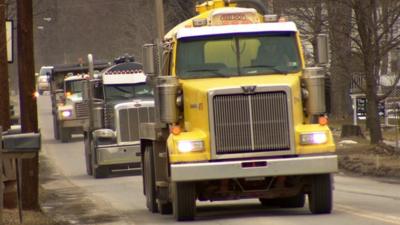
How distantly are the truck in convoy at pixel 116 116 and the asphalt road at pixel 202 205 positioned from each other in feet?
1.82

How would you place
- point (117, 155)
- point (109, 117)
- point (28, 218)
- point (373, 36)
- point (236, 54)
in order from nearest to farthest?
point (236, 54) < point (28, 218) < point (117, 155) < point (109, 117) < point (373, 36)

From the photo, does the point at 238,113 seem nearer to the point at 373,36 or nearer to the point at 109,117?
the point at 109,117

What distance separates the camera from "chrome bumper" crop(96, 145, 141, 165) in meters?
30.3

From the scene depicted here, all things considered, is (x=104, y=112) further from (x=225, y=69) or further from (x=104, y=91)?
(x=225, y=69)

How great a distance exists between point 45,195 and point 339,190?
7.31 m

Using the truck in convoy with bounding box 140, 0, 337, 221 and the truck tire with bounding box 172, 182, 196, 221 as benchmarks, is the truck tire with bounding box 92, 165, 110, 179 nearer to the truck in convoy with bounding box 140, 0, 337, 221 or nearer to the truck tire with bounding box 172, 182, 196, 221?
the truck in convoy with bounding box 140, 0, 337, 221

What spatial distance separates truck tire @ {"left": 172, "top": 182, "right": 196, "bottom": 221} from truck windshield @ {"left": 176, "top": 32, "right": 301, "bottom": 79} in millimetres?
1769

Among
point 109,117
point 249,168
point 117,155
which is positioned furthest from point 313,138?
point 109,117

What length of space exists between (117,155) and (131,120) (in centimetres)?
114

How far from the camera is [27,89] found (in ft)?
63.8

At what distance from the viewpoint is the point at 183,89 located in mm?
16375

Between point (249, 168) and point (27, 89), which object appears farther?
point (27, 89)

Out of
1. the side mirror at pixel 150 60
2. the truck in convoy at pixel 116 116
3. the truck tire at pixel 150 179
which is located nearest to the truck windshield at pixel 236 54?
the side mirror at pixel 150 60

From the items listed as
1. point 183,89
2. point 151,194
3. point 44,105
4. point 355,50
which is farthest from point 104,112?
point 44,105
